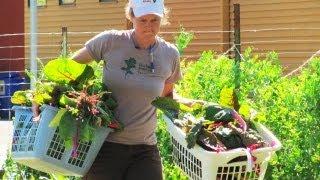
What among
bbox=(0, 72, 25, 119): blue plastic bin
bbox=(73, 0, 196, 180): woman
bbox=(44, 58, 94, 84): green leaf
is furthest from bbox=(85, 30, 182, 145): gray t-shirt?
bbox=(0, 72, 25, 119): blue plastic bin

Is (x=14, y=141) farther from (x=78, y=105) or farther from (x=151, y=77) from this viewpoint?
(x=151, y=77)

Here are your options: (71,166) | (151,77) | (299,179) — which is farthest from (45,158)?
(299,179)

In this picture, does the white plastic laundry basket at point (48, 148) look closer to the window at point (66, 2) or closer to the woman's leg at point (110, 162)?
the woman's leg at point (110, 162)

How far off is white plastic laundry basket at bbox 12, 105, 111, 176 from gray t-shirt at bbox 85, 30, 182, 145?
0.17 m

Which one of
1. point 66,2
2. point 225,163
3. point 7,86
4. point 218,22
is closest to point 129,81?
point 225,163

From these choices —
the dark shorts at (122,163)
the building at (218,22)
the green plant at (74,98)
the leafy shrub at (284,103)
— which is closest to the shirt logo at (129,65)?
the green plant at (74,98)

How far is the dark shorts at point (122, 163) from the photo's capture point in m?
4.02

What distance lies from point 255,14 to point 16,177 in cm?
1185

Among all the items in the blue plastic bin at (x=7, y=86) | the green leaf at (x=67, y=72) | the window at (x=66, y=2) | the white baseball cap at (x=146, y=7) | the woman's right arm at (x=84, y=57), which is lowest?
the blue plastic bin at (x=7, y=86)

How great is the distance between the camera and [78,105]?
378 cm

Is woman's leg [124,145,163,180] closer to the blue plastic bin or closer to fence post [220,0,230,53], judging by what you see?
the blue plastic bin

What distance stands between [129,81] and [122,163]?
1.45 feet

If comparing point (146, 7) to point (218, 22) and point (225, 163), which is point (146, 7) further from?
point (218, 22)

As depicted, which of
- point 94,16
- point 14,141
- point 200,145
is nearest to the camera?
point 200,145
